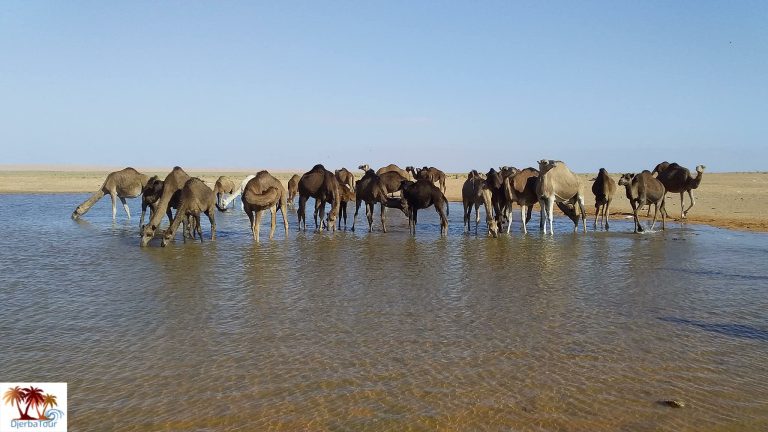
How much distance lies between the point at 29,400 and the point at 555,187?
1624cm

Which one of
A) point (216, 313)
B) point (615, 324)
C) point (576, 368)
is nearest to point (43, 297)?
point (216, 313)

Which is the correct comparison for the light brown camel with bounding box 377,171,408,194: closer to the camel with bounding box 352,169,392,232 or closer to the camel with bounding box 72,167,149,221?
the camel with bounding box 352,169,392,232

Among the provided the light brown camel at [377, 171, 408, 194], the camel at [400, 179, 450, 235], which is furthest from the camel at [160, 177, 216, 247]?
the light brown camel at [377, 171, 408, 194]

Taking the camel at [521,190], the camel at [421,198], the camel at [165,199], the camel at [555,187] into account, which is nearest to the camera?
the camel at [165,199]

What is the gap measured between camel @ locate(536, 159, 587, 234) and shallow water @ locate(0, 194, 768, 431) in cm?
549

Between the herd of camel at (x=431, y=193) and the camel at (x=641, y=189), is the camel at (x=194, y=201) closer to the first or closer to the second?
the herd of camel at (x=431, y=193)

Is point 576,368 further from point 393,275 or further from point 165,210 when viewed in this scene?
point 165,210

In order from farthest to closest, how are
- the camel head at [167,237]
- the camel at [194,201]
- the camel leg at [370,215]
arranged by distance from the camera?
1. the camel leg at [370,215]
2. the camel at [194,201]
3. the camel head at [167,237]

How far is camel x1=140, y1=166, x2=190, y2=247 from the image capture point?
14.4 metres

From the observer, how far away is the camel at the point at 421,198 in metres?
17.7

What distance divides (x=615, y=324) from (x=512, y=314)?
1.27 meters

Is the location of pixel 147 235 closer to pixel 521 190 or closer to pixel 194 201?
pixel 194 201

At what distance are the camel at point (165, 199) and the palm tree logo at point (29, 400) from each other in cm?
1030

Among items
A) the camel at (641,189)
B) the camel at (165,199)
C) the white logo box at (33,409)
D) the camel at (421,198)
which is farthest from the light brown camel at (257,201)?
the camel at (641,189)
